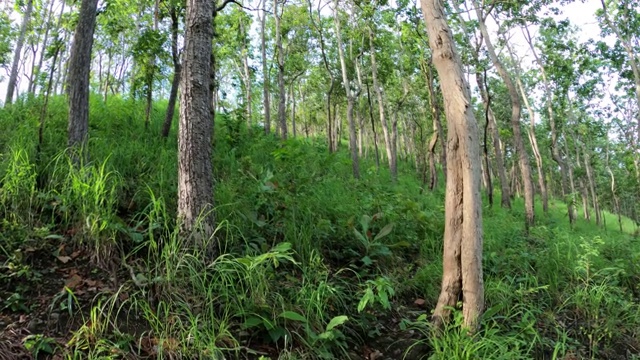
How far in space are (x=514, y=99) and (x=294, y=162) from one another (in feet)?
23.2

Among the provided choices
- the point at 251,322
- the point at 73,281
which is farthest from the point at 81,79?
the point at 251,322

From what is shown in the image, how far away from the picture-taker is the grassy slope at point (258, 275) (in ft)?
9.50

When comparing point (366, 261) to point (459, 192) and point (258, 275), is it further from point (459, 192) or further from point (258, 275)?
point (258, 275)

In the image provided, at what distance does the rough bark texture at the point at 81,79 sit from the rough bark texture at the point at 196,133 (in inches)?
70.0

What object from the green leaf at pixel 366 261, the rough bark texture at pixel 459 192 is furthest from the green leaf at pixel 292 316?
the green leaf at pixel 366 261

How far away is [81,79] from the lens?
16.2 feet

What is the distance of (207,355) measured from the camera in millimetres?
2625

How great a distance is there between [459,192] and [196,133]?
243 centimetres

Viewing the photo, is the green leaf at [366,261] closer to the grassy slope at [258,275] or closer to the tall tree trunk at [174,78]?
the grassy slope at [258,275]

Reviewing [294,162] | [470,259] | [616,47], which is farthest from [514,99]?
[616,47]

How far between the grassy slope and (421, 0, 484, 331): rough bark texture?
25cm

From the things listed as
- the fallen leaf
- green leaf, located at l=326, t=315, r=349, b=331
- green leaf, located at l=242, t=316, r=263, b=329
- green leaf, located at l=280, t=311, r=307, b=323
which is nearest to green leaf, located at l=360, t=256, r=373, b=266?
green leaf, located at l=326, t=315, r=349, b=331

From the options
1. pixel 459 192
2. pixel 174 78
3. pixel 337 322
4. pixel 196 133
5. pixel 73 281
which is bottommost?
pixel 337 322

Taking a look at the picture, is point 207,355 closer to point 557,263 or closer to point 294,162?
point 557,263
